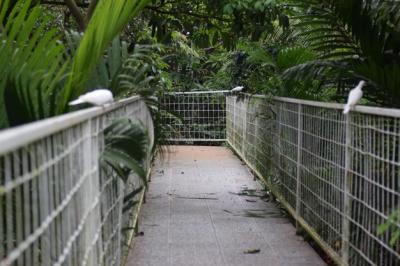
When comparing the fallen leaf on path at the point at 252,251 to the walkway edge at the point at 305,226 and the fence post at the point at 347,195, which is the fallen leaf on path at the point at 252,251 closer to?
the walkway edge at the point at 305,226

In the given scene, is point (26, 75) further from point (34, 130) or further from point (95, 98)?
point (34, 130)

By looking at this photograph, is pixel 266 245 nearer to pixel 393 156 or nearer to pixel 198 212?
pixel 198 212

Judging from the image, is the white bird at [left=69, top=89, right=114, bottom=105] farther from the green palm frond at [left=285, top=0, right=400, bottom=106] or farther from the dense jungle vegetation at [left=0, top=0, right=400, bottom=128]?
the green palm frond at [left=285, top=0, right=400, bottom=106]

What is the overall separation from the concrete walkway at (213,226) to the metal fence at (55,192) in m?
2.03

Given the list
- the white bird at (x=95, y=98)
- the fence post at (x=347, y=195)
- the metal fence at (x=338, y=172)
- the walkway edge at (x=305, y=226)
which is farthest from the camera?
the walkway edge at (x=305, y=226)

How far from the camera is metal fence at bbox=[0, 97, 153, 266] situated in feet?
5.36

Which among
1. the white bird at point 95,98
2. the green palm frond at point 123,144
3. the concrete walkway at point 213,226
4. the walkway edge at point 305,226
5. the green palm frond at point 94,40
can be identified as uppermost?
the green palm frond at point 94,40

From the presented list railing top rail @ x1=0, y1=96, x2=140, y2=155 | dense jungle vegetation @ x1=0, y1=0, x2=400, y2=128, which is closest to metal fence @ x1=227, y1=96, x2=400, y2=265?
dense jungle vegetation @ x1=0, y1=0, x2=400, y2=128

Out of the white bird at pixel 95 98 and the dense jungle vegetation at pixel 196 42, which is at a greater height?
the dense jungle vegetation at pixel 196 42

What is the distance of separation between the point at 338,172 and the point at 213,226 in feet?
6.66

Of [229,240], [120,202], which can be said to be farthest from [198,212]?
[120,202]

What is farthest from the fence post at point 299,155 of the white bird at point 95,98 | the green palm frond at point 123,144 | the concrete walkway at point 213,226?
the white bird at point 95,98

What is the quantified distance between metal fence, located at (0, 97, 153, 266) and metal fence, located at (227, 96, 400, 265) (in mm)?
1573

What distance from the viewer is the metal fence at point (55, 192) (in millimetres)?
1635
